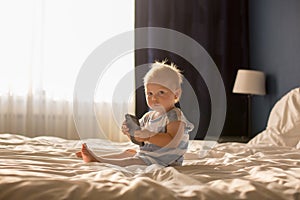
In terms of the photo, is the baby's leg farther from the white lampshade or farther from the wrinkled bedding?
the white lampshade

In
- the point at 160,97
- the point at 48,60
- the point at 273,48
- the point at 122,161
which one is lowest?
the point at 122,161

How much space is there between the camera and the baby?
1512 mm

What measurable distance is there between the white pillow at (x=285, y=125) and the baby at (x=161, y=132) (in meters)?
1.07

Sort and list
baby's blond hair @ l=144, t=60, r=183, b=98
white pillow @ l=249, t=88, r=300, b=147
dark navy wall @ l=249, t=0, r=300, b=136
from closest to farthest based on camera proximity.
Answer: baby's blond hair @ l=144, t=60, r=183, b=98 < white pillow @ l=249, t=88, r=300, b=147 < dark navy wall @ l=249, t=0, r=300, b=136

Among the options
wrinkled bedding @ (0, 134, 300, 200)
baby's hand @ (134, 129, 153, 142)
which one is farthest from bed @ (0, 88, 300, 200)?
baby's hand @ (134, 129, 153, 142)

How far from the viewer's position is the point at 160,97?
64.2 inches

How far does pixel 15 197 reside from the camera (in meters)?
0.90

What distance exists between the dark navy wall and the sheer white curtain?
4.20ft

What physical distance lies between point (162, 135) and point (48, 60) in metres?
2.68

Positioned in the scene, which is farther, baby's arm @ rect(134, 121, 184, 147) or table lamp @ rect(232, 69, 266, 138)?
table lamp @ rect(232, 69, 266, 138)

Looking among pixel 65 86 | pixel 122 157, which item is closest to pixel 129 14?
pixel 65 86

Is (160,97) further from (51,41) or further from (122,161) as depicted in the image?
(51,41)

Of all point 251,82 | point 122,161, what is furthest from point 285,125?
point 122,161

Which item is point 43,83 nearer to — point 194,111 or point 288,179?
point 194,111
